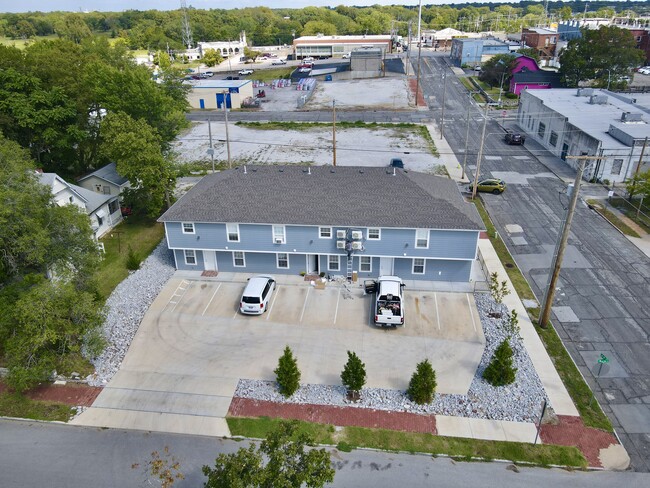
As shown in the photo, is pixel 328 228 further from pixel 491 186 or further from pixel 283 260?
pixel 491 186

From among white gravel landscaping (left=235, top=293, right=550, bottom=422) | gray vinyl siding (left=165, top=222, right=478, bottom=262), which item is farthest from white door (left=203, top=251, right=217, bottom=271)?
white gravel landscaping (left=235, top=293, right=550, bottom=422)

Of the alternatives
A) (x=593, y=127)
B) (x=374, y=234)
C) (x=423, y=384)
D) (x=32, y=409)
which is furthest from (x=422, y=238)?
(x=593, y=127)

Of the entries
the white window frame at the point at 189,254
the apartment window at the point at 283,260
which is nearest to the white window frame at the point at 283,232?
the apartment window at the point at 283,260

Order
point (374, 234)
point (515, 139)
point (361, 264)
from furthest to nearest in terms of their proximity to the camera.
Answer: point (515, 139) < point (361, 264) < point (374, 234)

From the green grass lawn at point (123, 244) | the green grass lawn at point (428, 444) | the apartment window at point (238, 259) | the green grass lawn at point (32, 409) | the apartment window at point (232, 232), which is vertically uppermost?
the apartment window at point (232, 232)

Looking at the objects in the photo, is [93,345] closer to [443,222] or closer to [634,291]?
[443,222]

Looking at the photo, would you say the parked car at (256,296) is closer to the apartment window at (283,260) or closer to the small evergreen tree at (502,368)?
the apartment window at (283,260)
